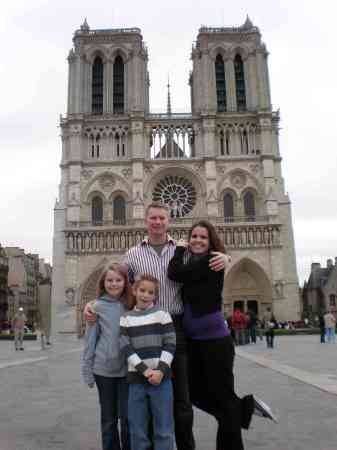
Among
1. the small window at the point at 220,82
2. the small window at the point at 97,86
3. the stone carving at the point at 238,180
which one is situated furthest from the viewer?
the small window at the point at 220,82

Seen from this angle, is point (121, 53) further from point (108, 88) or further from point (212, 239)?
point (212, 239)

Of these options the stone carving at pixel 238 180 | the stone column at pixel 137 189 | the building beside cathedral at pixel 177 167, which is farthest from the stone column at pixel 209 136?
the stone column at pixel 137 189

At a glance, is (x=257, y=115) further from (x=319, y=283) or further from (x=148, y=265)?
(x=148, y=265)

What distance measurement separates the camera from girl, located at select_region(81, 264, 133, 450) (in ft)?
12.0

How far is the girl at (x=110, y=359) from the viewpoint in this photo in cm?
367

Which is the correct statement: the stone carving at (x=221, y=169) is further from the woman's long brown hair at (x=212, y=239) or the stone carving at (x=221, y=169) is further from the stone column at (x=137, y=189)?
the woman's long brown hair at (x=212, y=239)

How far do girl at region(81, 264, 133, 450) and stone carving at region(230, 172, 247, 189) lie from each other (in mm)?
35514

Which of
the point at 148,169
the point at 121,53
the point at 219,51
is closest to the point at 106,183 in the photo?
the point at 148,169

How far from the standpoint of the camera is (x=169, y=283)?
12.6 feet

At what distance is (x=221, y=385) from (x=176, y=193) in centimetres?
3569

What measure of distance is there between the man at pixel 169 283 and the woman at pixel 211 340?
9cm

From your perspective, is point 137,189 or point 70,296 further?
point 137,189

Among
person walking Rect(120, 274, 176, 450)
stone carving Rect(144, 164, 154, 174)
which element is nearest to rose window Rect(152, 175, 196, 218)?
stone carving Rect(144, 164, 154, 174)

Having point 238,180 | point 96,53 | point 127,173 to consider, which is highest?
point 96,53
